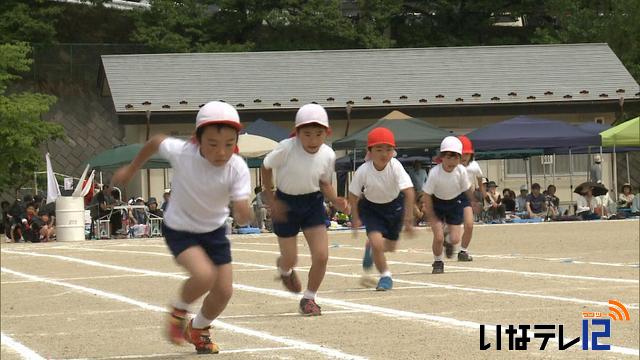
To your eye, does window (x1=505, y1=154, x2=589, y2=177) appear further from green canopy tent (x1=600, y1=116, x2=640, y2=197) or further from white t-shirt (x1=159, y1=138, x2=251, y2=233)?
white t-shirt (x1=159, y1=138, x2=251, y2=233)

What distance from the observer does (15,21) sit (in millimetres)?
51062

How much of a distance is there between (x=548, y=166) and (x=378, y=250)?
1140 inches

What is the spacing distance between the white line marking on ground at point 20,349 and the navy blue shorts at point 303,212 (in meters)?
2.54

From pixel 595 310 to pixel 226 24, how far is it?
4610 centimetres

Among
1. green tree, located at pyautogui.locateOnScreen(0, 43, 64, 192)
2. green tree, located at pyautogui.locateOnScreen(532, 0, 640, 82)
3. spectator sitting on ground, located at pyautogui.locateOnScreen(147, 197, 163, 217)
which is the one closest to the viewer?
spectator sitting on ground, located at pyautogui.locateOnScreen(147, 197, 163, 217)

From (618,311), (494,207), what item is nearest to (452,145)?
(618,311)

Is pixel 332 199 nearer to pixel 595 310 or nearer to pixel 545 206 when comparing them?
pixel 595 310

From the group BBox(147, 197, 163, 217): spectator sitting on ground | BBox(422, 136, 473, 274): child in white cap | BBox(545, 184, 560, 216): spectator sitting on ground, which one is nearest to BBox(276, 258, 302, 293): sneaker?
BBox(422, 136, 473, 274): child in white cap

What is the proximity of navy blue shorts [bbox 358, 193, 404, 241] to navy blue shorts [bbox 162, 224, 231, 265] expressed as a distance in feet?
17.2

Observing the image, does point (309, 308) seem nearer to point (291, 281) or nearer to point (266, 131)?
point (291, 281)

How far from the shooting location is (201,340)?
8984 mm

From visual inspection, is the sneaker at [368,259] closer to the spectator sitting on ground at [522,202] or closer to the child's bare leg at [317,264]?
the child's bare leg at [317,264]

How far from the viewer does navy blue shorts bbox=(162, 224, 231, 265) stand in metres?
8.80

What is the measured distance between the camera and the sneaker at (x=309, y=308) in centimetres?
1129
